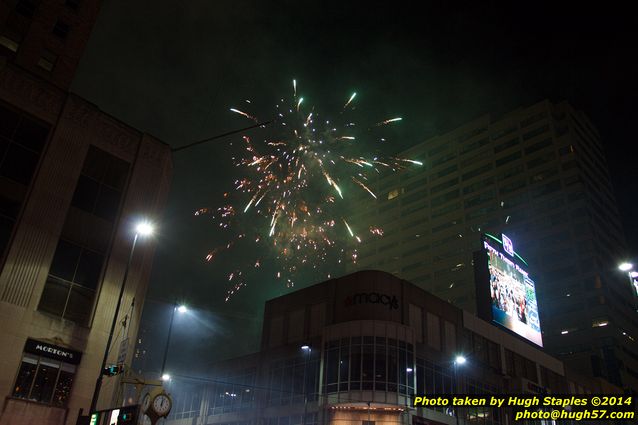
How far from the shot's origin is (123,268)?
3312 centimetres

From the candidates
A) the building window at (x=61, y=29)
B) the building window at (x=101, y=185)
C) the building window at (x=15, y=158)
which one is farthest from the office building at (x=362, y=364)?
the building window at (x=61, y=29)

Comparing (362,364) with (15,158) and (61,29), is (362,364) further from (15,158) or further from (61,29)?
(61,29)

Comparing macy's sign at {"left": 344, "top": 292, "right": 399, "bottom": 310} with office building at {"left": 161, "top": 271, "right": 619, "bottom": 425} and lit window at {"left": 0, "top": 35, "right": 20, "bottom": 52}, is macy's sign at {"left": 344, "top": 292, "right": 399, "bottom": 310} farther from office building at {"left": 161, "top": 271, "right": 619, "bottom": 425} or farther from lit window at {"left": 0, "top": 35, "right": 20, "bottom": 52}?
lit window at {"left": 0, "top": 35, "right": 20, "bottom": 52}

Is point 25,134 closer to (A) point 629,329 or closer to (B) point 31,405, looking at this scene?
(B) point 31,405

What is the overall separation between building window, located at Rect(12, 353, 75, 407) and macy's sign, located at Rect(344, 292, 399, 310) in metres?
26.2

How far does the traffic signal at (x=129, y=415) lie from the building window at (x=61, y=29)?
3539 cm

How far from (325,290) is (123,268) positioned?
24.0 metres

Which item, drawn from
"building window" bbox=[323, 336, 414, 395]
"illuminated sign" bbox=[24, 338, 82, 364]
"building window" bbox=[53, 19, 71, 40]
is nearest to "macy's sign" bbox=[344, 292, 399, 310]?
"building window" bbox=[323, 336, 414, 395]

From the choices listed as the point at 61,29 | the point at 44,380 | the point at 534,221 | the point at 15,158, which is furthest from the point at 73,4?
the point at 534,221

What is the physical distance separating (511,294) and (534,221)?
64.5 m

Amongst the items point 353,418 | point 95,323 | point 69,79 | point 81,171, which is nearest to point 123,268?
point 95,323

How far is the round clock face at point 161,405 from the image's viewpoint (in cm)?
2377

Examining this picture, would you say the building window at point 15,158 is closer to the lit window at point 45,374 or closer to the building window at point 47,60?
the lit window at point 45,374

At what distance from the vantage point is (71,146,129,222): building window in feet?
108
